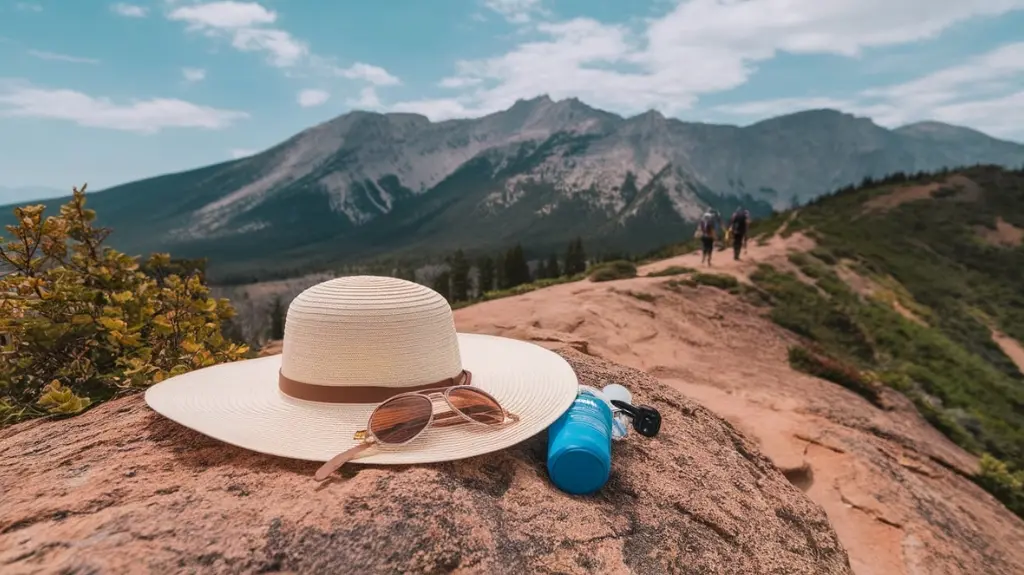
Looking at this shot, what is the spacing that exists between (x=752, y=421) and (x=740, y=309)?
22.9 feet

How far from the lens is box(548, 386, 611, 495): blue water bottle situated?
2719 mm

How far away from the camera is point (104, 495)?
2.14 m

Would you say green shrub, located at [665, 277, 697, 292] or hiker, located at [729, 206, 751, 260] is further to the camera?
hiker, located at [729, 206, 751, 260]

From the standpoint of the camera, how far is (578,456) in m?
2.72

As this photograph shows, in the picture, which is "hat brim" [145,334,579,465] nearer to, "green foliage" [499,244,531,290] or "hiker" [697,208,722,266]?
"hiker" [697,208,722,266]

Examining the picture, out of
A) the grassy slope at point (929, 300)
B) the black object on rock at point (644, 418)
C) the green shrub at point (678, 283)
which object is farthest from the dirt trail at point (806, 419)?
the black object on rock at point (644, 418)

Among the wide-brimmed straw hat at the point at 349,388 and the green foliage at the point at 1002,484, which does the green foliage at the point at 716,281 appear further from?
the wide-brimmed straw hat at the point at 349,388

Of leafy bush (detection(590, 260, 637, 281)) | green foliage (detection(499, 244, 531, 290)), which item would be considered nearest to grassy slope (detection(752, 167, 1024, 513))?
leafy bush (detection(590, 260, 637, 281))

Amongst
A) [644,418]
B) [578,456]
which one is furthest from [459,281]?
[578,456]

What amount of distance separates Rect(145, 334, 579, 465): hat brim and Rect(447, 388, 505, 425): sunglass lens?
2.1 inches

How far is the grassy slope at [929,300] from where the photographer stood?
1181cm

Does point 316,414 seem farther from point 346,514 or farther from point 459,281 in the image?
point 459,281

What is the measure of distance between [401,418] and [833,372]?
9.52 meters

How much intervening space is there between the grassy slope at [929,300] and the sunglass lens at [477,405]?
10123mm
